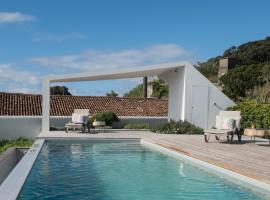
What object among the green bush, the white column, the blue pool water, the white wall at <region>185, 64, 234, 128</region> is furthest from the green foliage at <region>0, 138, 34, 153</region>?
the white wall at <region>185, 64, 234, 128</region>

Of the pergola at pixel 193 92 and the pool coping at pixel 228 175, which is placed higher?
the pergola at pixel 193 92

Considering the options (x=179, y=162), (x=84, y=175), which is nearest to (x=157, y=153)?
(x=179, y=162)

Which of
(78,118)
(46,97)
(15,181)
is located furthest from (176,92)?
(15,181)

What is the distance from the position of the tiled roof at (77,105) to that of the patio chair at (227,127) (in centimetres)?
1529

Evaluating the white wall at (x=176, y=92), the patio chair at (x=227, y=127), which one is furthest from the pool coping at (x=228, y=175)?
the white wall at (x=176, y=92)

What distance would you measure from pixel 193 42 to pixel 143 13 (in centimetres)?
354

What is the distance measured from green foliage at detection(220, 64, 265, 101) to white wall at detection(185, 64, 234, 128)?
19.6m

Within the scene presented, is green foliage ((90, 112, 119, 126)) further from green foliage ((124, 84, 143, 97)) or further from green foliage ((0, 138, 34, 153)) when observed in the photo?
green foliage ((124, 84, 143, 97))

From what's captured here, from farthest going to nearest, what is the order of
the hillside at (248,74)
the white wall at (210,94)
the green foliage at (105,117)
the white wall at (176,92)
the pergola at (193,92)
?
the hillside at (248,74), the green foliage at (105,117), the white wall at (176,92), the white wall at (210,94), the pergola at (193,92)

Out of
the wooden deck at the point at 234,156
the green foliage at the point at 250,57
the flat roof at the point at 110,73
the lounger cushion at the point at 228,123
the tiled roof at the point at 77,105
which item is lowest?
the wooden deck at the point at 234,156

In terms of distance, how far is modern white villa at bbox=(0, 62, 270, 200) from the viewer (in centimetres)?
736

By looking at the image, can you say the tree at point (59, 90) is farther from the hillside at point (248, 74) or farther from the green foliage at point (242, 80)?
the green foliage at point (242, 80)

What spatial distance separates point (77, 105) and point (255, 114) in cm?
1597

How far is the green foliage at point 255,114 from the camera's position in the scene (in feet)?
56.6
